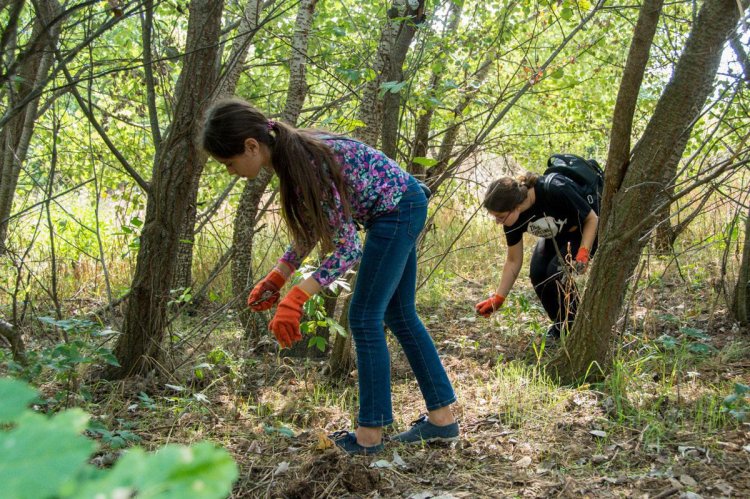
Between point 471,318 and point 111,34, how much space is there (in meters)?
4.53

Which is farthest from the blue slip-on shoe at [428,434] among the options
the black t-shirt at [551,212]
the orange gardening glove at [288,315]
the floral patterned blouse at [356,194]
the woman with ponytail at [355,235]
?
the black t-shirt at [551,212]

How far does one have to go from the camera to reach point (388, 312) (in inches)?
120

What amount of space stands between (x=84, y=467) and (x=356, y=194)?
7.33 ft

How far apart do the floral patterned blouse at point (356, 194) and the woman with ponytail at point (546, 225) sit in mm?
1462

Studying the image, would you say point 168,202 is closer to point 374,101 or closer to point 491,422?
point 374,101

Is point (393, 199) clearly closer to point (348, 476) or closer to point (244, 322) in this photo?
point (348, 476)

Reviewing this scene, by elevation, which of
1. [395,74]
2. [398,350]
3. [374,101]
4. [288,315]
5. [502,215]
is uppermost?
[395,74]

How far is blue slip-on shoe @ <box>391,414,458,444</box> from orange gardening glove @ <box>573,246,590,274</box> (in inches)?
55.0

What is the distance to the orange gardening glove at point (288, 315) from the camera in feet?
8.63

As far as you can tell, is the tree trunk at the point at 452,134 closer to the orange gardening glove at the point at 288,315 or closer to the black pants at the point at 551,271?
the black pants at the point at 551,271

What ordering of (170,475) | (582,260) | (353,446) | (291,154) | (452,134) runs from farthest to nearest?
(452,134), (582,260), (353,446), (291,154), (170,475)

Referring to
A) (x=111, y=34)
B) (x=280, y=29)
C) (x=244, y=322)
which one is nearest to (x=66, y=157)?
(x=111, y=34)

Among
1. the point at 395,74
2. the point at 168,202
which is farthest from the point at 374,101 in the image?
the point at 168,202

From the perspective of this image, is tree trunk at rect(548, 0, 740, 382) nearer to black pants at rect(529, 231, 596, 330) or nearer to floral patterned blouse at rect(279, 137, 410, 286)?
black pants at rect(529, 231, 596, 330)
